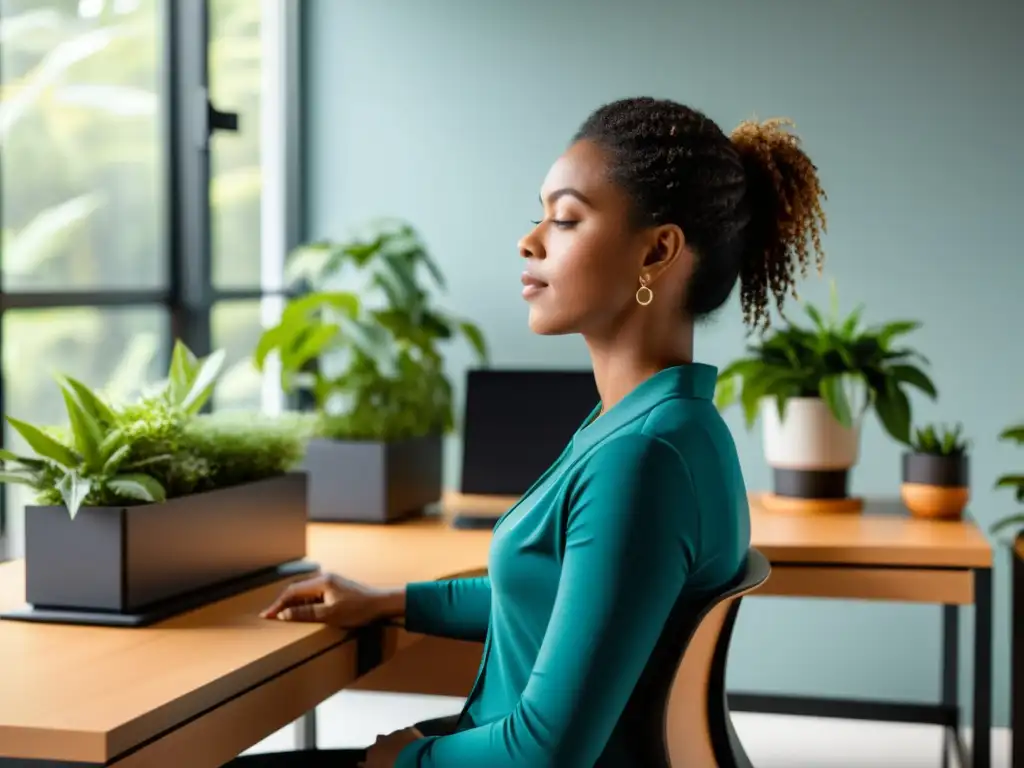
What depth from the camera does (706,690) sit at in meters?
1.55

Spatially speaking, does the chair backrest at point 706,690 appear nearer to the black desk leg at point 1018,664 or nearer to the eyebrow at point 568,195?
the eyebrow at point 568,195

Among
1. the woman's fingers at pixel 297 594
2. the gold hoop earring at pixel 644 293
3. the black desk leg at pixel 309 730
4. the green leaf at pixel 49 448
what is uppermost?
the gold hoop earring at pixel 644 293

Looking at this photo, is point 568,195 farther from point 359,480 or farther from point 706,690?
point 359,480

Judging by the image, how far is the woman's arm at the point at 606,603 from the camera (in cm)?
130

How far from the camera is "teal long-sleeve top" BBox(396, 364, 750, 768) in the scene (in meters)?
1.30

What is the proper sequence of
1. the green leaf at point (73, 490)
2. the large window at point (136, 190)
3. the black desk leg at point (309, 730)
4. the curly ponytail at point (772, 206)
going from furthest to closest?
the large window at point (136, 190) < the black desk leg at point (309, 730) < the green leaf at point (73, 490) < the curly ponytail at point (772, 206)

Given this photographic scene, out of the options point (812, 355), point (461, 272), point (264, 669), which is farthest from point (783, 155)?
point (461, 272)

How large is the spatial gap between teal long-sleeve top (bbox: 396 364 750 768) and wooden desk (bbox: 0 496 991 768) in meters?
0.25

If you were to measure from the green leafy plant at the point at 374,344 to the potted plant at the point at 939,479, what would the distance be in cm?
104

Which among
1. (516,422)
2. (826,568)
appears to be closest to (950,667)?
(826,568)

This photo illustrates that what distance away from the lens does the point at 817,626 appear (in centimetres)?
384

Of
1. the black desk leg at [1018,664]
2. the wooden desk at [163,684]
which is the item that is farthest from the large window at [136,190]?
the black desk leg at [1018,664]

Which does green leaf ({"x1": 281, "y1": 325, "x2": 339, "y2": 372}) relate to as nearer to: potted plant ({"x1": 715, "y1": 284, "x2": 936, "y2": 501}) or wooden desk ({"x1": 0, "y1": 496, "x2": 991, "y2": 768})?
wooden desk ({"x1": 0, "y1": 496, "x2": 991, "y2": 768})

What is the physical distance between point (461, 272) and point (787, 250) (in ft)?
7.71
